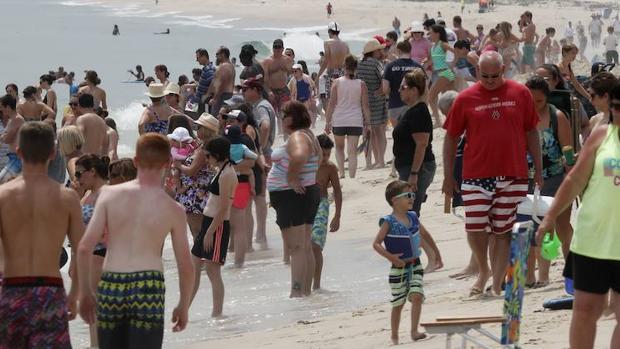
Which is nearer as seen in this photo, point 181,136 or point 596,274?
point 596,274

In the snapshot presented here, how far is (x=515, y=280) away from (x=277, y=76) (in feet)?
40.2

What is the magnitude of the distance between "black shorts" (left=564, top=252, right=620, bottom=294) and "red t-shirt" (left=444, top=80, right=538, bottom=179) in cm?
260

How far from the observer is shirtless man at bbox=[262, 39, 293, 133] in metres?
18.2

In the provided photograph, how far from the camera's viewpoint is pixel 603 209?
20.6 ft

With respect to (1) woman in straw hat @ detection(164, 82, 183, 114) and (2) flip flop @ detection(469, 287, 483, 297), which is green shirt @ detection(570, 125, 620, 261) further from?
(1) woman in straw hat @ detection(164, 82, 183, 114)

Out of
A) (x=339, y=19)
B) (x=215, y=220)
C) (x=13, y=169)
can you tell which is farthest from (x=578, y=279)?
(x=339, y=19)

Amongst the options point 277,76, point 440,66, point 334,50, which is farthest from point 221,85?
point 440,66

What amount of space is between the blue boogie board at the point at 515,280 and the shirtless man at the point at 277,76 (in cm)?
1186

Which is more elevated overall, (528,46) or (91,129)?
(91,129)

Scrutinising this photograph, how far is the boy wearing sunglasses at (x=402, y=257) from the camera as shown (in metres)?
8.48

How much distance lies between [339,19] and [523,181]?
69326 millimetres

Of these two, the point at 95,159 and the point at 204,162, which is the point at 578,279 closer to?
the point at 95,159

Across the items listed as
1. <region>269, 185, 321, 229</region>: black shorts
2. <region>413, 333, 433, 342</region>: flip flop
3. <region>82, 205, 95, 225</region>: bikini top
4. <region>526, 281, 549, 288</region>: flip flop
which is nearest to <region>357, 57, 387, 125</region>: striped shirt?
<region>269, 185, 321, 229</region>: black shorts

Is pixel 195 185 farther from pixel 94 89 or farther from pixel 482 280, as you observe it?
pixel 94 89
